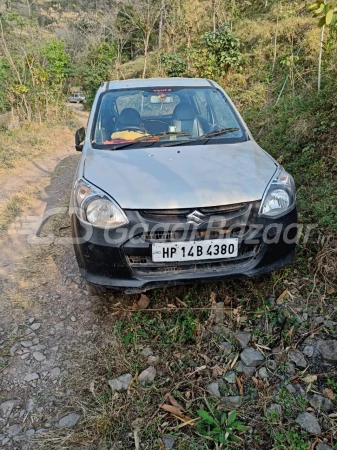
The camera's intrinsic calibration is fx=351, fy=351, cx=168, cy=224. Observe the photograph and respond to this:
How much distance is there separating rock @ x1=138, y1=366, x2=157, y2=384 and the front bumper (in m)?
0.49

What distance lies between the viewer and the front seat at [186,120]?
3262 millimetres

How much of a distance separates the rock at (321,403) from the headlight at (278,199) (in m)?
1.08

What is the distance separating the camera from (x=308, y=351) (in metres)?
2.15

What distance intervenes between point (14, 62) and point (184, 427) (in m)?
13.6

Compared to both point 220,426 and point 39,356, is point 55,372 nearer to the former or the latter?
point 39,356

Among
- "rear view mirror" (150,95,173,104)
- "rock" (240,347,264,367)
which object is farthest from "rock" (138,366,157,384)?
"rear view mirror" (150,95,173,104)

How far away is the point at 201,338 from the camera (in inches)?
91.8

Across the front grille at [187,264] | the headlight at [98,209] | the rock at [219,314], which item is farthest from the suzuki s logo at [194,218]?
the rock at [219,314]

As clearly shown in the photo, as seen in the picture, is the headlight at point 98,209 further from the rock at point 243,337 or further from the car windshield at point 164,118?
the rock at point 243,337

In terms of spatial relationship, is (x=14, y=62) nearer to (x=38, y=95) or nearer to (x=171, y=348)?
(x=38, y=95)

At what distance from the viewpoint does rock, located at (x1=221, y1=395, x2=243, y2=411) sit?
1.88 meters

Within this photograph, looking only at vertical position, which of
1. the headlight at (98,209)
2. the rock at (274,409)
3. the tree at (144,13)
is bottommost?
the rock at (274,409)

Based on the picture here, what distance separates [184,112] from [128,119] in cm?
57

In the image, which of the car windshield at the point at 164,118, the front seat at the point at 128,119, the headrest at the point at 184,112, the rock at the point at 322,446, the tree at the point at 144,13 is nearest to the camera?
the rock at the point at 322,446
